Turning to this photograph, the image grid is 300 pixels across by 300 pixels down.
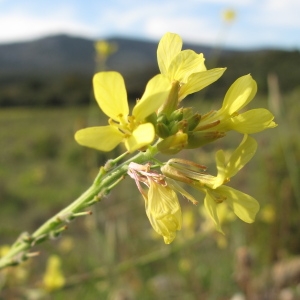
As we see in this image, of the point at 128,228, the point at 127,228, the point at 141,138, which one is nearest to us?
the point at 141,138

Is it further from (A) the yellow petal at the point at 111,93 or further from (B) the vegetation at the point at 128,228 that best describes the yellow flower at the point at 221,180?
(B) the vegetation at the point at 128,228

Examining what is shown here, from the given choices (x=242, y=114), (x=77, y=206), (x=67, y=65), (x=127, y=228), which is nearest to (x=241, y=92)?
(x=242, y=114)

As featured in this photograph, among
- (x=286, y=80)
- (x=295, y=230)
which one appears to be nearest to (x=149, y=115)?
(x=295, y=230)

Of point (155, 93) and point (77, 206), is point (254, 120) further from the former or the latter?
point (77, 206)

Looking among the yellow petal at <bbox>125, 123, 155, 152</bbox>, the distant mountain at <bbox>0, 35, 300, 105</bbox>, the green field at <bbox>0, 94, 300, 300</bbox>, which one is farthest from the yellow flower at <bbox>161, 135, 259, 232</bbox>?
the distant mountain at <bbox>0, 35, 300, 105</bbox>

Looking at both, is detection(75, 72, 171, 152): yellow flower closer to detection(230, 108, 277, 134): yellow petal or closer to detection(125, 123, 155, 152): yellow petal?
detection(125, 123, 155, 152): yellow petal
